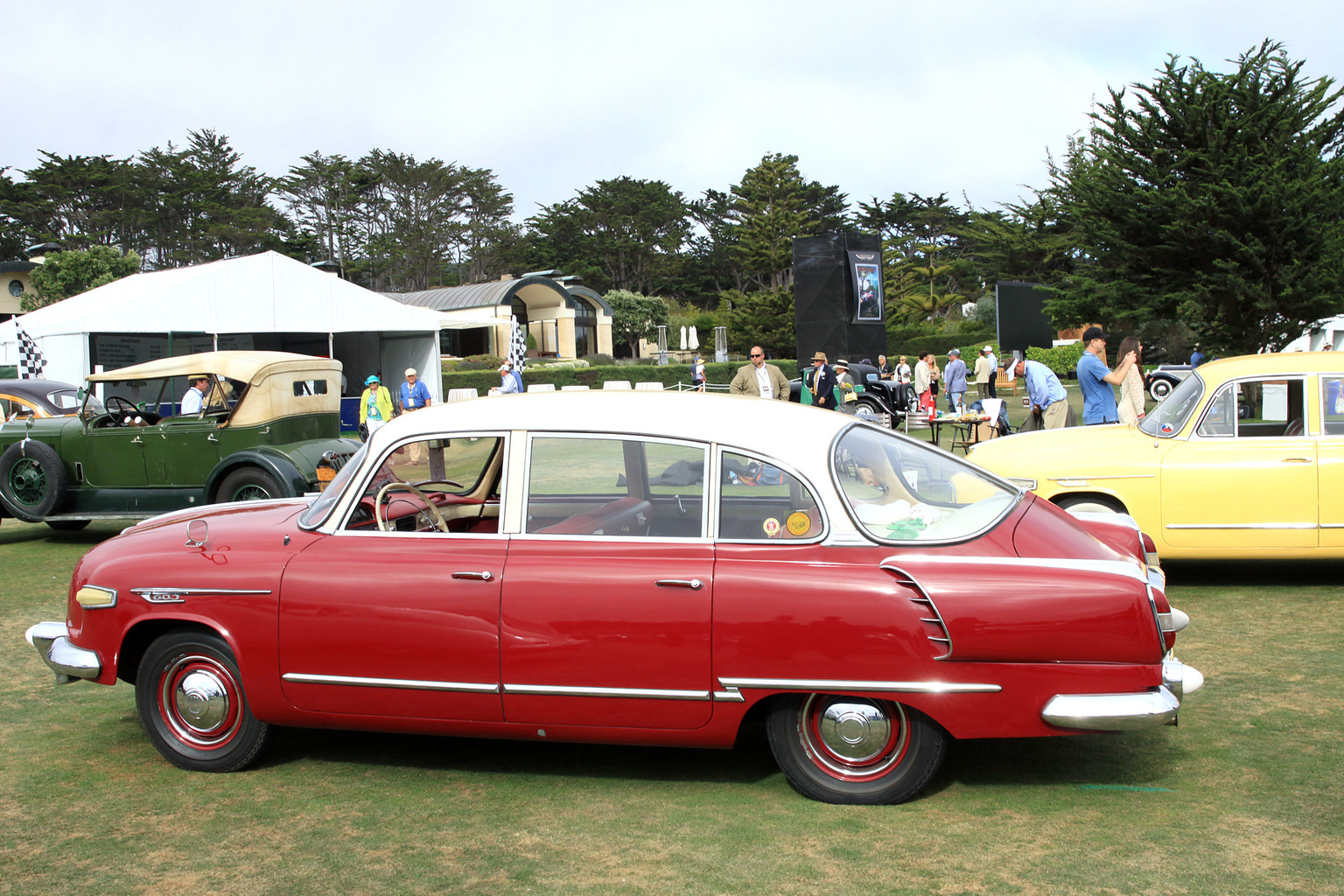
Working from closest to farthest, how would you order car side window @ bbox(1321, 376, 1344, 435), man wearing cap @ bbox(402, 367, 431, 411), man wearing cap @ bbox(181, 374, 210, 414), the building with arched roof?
car side window @ bbox(1321, 376, 1344, 435), man wearing cap @ bbox(181, 374, 210, 414), man wearing cap @ bbox(402, 367, 431, 411), the building with arched roof

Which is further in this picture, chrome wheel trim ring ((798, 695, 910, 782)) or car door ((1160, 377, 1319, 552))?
car door ((1160, 377, 1319, 552))

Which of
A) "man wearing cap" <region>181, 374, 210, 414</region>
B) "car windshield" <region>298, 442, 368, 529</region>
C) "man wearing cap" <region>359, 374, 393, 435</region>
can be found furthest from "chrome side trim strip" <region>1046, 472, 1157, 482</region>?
"man wearing cap" <region>359, 374, 393, 435</region>

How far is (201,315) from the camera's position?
23.3 meters

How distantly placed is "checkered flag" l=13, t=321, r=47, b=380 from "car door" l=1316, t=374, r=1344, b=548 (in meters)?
22.6

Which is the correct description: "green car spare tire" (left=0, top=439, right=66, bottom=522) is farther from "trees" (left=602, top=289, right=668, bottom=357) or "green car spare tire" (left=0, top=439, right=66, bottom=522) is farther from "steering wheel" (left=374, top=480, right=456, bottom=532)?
"trees" (left=602, top=289, right=668, bottom=357)

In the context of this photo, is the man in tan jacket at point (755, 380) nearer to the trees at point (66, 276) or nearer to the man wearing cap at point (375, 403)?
the man wearing cap at point (375, 403)

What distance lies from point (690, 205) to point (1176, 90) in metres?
66.9

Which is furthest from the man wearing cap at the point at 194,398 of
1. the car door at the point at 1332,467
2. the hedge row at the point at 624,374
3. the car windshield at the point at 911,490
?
the hedge row at the point at 624,374

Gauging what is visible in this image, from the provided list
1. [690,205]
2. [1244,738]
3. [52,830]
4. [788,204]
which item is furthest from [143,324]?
[690,205]

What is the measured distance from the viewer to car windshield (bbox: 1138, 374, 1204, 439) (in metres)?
7.22

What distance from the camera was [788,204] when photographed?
70562 mm

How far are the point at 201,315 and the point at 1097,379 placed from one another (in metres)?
20.3

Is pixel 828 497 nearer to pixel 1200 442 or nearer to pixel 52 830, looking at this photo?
pixel 52 830

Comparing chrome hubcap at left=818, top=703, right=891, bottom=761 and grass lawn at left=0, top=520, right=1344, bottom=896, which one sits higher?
chrome hubcap at left=818, top=703, right=891, bottom=761
